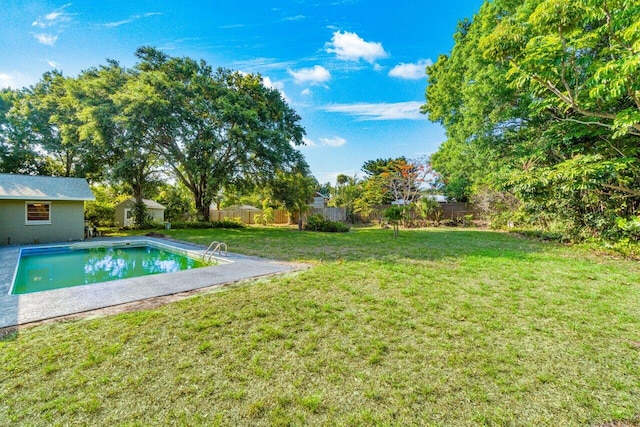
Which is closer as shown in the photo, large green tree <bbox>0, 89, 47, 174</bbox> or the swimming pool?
the swimming pool

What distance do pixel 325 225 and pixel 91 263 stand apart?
1008 cm

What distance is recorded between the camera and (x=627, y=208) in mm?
8273

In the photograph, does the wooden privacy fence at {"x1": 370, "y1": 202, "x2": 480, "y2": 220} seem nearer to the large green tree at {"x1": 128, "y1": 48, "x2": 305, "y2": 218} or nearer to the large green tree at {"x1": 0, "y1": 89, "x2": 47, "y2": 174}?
the large green tree at {"x1": 128, "y1": 48, "x2": 305, "y2": 218}

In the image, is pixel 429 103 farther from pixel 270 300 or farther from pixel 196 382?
pixel 196 382

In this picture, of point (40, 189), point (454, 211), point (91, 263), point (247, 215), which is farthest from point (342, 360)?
point (247, 215)

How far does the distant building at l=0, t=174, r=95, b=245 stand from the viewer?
10.1 m

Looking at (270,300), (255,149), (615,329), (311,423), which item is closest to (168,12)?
(255,149)

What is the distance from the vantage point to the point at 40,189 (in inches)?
428

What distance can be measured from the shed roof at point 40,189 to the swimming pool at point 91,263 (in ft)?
7.41

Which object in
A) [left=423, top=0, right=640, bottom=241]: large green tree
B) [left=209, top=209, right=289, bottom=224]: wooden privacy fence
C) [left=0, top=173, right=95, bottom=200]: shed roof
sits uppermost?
[left=423, top=0, right=640, bottom=241]: large green tree

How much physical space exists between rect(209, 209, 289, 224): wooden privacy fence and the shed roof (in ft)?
37.4

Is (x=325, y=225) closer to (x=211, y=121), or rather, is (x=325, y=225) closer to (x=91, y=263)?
(x=211, y=121)

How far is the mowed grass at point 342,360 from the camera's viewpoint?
1.89m

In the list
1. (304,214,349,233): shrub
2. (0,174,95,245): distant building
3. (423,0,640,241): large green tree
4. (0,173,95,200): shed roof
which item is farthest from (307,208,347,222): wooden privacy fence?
Answer: (0,174,95,245): distant building
